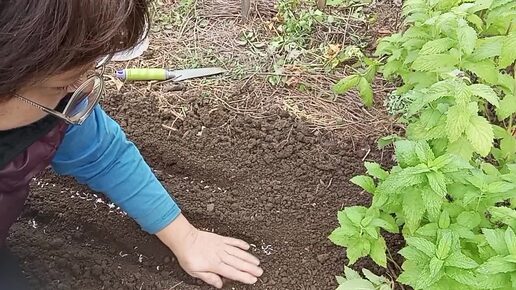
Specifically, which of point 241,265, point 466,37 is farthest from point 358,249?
point 466,37

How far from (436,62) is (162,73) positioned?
3.41ft

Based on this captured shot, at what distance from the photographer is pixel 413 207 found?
144cm

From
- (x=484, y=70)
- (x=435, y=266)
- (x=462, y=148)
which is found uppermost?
(x=484, y=70)

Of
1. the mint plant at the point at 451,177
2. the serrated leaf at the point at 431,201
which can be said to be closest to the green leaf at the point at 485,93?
the mint plant at the point at 451,177

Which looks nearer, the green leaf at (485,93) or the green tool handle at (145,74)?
the green leaf at (485,93)

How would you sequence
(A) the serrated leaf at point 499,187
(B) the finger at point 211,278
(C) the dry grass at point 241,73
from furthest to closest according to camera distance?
(C) the dry grass at point 241,73
(B) the finger at point 211,278
(A) the serrated leaf at point 499,187

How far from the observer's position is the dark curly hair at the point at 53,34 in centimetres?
100

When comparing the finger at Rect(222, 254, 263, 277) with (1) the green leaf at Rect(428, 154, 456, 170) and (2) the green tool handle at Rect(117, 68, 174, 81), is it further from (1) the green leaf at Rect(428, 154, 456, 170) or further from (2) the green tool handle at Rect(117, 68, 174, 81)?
(2) the green tool handle at Rect(117, 68, 174, 81)

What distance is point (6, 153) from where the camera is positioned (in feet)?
4.62

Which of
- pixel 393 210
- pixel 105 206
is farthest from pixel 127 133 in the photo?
pixel 393 210

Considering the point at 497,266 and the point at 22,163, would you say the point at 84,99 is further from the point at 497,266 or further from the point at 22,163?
the point at 497,266

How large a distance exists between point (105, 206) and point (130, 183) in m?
0.38

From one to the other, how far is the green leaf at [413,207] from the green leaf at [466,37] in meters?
0.32

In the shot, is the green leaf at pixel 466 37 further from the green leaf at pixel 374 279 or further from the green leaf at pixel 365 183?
the green leaf at pixel 374 279
